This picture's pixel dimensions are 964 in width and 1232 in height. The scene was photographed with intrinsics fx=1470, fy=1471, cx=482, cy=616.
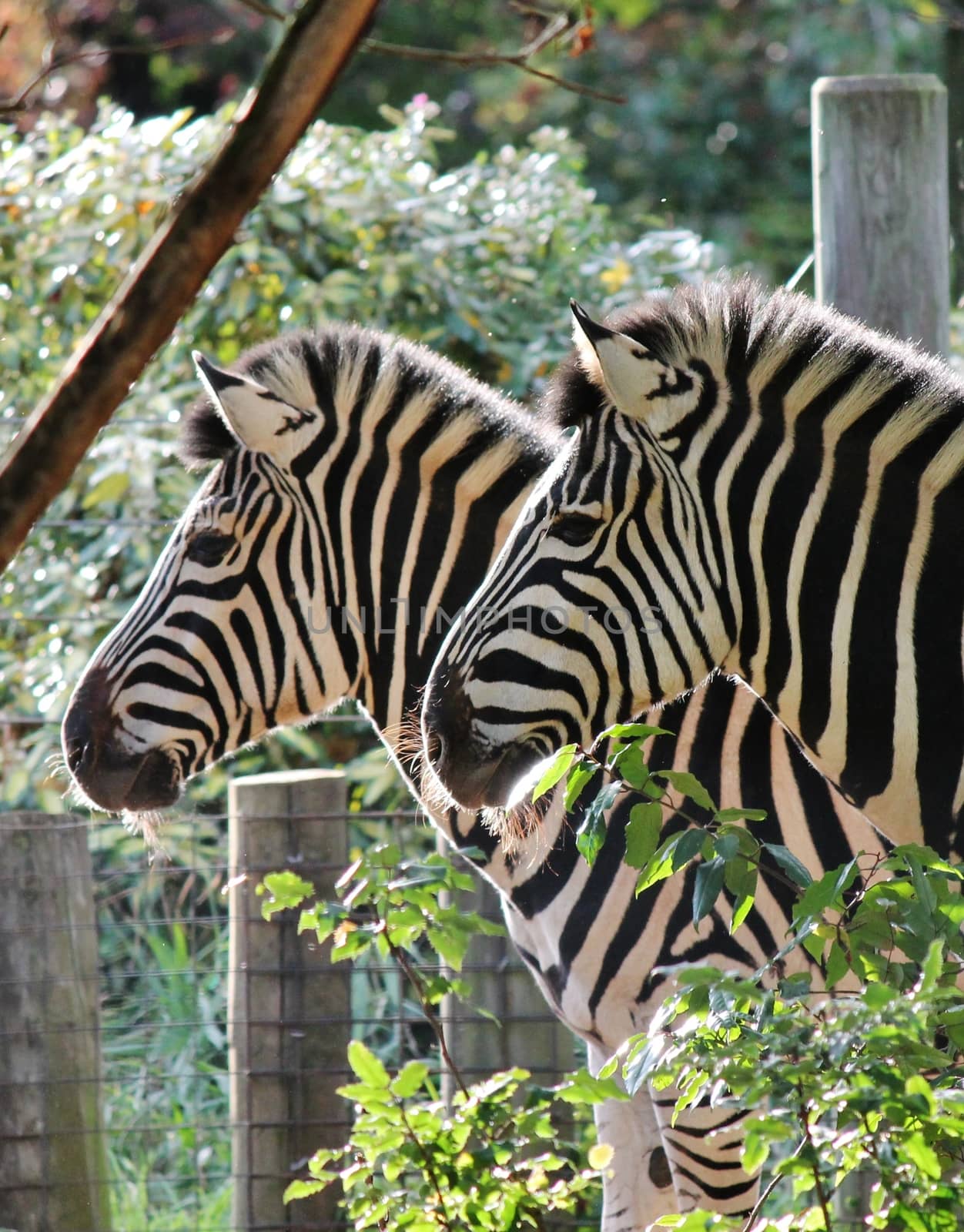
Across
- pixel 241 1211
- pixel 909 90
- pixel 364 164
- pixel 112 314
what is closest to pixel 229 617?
pixel 241 1211

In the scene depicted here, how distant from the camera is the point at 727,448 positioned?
2543 millimetres

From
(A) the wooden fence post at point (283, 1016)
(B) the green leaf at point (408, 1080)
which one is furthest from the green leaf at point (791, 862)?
(A) the wooden fence post at point (283, 1016)

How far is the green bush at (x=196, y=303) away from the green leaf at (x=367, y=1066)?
3426mm

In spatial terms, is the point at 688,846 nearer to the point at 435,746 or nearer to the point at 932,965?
the point at 932,965

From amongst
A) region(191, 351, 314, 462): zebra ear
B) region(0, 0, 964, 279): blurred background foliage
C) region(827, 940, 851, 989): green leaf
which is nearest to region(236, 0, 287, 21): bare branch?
region(827, 940, 851, 989): green leaf

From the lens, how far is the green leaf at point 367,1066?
1740 mm

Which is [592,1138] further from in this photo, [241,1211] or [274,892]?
[274,892]

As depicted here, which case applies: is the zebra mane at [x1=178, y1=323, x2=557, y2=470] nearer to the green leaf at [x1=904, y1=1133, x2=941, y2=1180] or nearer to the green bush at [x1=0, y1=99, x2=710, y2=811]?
the green bush at [x1=0, y1=99, x2=710, y2=811]

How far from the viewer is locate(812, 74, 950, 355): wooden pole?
3389 mm

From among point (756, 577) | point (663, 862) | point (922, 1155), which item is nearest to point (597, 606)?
point (756, 577)

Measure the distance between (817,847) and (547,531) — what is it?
3.09ft

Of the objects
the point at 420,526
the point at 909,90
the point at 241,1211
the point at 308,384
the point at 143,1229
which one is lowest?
the point at 143,1229

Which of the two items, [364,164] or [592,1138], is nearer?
[592,1138]

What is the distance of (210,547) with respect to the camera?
10.9ft
